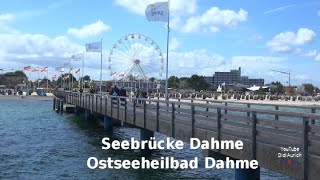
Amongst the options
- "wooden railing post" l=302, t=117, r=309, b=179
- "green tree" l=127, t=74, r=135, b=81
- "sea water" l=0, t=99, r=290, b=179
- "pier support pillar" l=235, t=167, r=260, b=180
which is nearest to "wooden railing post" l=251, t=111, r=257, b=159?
"pier support pillar" l=235, t=167, r=260, b=180

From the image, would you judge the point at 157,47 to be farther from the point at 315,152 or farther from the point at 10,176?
the point at 315,152

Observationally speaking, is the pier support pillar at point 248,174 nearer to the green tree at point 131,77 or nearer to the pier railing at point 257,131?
the pier railing at point 257,131

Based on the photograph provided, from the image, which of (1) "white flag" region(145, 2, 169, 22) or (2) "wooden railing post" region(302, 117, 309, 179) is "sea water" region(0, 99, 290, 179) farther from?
(2) "wooden railing post" region(302, 117, 309, 179)

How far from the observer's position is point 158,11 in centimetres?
3284

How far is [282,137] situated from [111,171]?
32.8 ft

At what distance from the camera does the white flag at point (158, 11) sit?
32625 mm

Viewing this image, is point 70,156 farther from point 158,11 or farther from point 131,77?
point 131,77

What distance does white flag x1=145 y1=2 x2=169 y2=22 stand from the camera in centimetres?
3262

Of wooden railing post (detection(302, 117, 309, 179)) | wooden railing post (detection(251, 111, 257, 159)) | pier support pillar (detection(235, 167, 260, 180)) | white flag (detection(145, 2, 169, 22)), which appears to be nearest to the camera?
wooden railing post (detection(302, 117, 309, 179))

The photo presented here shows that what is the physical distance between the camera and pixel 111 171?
20.6 metres

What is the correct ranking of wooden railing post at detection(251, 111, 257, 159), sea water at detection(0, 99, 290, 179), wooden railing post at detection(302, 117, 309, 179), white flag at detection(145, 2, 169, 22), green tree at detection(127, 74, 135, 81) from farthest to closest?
green tree at detection(127, 74, 135, 81) < white flag at detection(145, 2, 169, 22) < sea water at detection(0, 99, 290, 179) < wooden railing post at detection(251, 111, 257, 159) < wooden railing post at detection(302, 117, 309, 179)

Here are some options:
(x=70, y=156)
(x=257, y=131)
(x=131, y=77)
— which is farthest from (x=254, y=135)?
(x=131, y=77)

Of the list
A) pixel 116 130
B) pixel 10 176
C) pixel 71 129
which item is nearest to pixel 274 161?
pixel 10 176

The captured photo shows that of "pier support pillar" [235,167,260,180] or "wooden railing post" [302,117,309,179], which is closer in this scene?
Result: "wooden railing post" [302,117,309,179]
